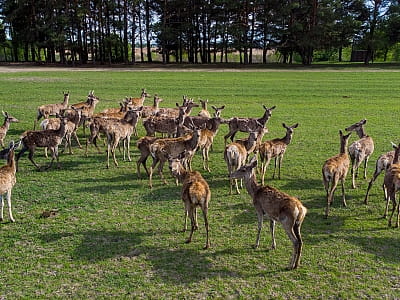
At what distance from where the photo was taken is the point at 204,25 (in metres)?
62.3

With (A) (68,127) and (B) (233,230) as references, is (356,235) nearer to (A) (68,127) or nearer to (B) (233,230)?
(B) (233,230)

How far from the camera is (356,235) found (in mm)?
7562

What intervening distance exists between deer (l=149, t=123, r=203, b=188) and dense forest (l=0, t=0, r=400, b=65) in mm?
48408

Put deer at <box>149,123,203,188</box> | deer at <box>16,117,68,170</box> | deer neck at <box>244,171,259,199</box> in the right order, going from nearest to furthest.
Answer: deer neck at <box>244,171,259,199</box>
deer at <box>149,123,203,188</box>
deer at <box>16,117,68,170</box>

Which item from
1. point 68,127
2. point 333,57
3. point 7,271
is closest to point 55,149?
point 68,127

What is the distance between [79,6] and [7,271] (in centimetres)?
5513

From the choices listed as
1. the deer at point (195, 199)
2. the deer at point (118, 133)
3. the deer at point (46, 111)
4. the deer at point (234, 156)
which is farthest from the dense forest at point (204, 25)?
the deer at point (195, 199)

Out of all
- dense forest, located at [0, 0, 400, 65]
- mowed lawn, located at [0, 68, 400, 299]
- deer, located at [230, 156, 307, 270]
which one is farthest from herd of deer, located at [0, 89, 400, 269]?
dense forest, located at [0, 0, 400, 65]

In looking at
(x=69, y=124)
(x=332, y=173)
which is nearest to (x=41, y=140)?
(x=69, y=124)

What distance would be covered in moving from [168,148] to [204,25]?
55.3 m

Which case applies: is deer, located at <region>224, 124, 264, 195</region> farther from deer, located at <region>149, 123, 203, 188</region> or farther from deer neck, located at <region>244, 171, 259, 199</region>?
deer neck, located at <region>244, 171, 259, 199</region>

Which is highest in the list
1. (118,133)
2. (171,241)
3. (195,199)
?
(118,133)

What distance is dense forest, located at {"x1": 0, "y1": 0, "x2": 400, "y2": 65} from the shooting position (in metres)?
56.4

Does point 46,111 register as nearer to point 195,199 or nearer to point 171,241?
point 171,241
